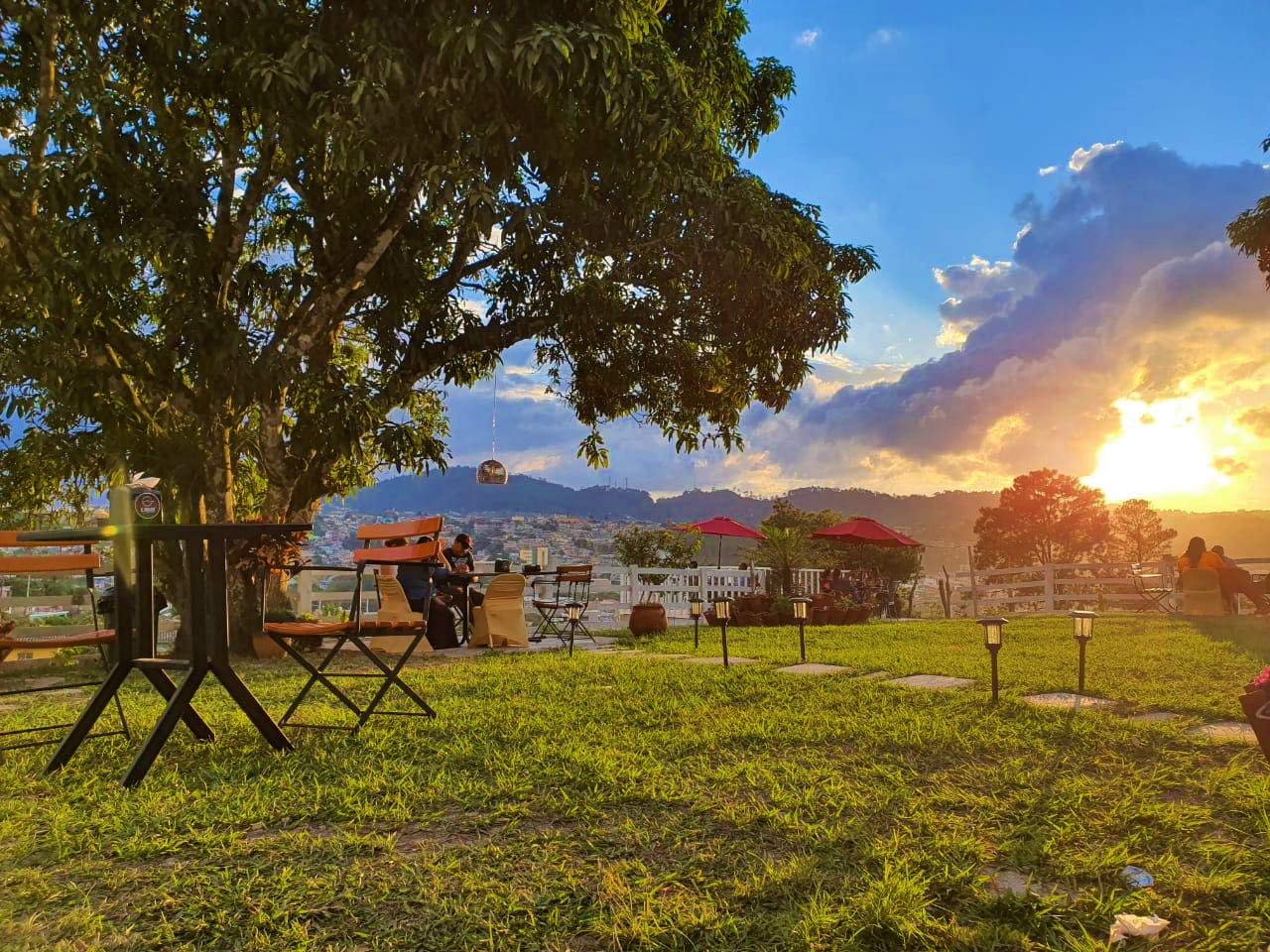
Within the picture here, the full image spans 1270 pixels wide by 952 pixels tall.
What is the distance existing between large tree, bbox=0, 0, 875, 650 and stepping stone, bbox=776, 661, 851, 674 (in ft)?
13.3

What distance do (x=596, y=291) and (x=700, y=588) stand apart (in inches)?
253

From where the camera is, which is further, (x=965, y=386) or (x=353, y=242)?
(x=965, y=386)

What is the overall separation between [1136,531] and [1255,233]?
40182 millimetres

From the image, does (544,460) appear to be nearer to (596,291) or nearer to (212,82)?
(596,291)

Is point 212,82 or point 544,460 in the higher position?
point 212,82

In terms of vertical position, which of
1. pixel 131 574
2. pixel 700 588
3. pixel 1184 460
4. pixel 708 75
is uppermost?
pixel 708 75

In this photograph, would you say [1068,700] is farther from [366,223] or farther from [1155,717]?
[366,223]

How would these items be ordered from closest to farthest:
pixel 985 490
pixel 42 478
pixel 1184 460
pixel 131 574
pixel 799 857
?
pixel 799 857 → pixel 131 574 → pixel 42 478 → pixel 1184 460 → pixel 985 490

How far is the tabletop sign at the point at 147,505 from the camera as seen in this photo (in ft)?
27.9

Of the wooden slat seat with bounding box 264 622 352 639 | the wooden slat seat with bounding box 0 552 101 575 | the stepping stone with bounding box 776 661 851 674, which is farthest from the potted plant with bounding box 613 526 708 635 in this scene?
the wooden slat seat with bounding box 264 622 352 639

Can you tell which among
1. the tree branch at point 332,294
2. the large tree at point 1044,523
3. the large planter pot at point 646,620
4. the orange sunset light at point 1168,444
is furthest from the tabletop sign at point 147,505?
the large tree at point 1044,523

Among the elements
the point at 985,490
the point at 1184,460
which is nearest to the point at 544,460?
the point at 1184,460

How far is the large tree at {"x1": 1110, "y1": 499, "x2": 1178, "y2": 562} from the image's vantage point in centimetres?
4744

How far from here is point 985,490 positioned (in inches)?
3287
